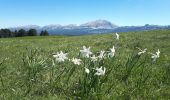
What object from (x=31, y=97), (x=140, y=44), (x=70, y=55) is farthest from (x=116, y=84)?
(x=140, y=44)

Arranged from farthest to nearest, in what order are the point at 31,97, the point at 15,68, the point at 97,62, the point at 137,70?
the point at 15,68 → the point at 137,70 → the point at 97,62 → the point at 31,97

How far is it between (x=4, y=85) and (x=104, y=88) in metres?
2.47

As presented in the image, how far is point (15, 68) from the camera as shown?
448 inches

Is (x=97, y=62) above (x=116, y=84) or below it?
above

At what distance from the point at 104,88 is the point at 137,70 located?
7.16 feet

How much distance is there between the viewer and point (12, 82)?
949cm

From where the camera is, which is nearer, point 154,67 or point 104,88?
point 104,88

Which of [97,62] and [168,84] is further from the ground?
[97,62]

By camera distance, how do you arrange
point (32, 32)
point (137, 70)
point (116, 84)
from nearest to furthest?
point (116, 84), point (137, 70), point (32, 32)

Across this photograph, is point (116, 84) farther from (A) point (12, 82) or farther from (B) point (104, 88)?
(A) point (12, 82)

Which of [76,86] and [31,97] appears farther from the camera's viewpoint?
[76,86]

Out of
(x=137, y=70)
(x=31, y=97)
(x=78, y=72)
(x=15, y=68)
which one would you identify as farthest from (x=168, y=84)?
(x=15, y=68)

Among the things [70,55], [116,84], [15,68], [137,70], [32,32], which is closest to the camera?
[116,84]

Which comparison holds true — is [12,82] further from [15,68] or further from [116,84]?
[116,84]
